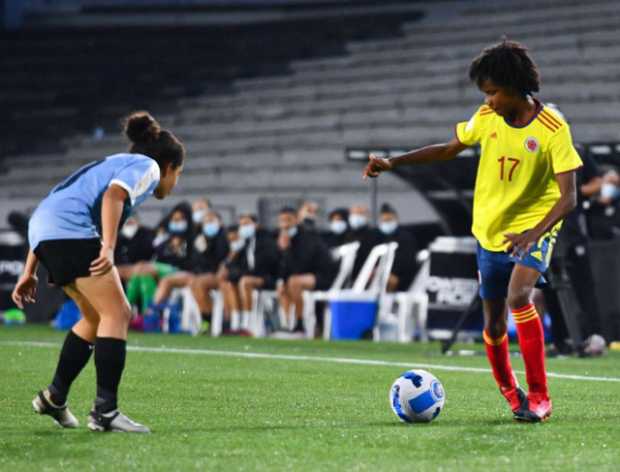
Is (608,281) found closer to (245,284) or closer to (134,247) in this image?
(245,284)

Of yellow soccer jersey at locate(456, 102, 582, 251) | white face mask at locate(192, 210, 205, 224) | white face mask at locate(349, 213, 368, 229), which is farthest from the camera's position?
white face mask at locate(192, 210, 205, 224)

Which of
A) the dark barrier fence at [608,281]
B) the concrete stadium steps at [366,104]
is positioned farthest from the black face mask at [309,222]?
the concrete stadium steps at [366,104]

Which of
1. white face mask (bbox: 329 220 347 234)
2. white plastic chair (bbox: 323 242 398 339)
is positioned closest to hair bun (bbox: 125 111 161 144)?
white plastic chair (bbox: 323 242 398 339)

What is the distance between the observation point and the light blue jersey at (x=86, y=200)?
657cm

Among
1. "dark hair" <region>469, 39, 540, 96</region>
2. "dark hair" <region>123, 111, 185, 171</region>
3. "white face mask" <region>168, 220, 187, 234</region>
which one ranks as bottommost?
"white face mask" <region>168, 220, 187, 234</region>

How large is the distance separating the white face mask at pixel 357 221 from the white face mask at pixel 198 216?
2.34 meters

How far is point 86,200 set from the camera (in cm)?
664

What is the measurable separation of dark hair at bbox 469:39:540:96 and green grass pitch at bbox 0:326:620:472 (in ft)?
5.44

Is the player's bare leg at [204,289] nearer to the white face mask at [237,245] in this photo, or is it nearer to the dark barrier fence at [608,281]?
the white face mask at [237,245]

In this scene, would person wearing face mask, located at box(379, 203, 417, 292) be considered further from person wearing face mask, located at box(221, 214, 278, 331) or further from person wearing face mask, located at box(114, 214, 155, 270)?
person wearing face mask, located at box(114, 214, 155, 270)

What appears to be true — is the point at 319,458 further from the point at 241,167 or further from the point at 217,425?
the point at 241,167

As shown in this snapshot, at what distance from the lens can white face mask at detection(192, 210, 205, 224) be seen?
20.6 m

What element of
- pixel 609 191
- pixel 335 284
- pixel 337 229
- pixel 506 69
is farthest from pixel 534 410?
pixel 337 229

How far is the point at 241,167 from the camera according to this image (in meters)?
28.1
